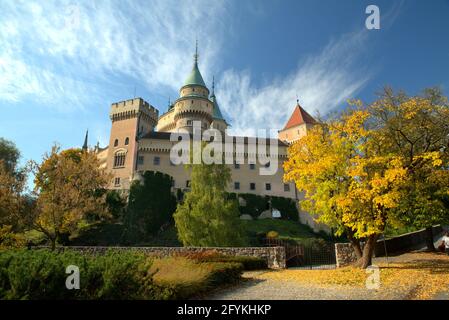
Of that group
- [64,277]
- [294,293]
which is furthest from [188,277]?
[64,277]

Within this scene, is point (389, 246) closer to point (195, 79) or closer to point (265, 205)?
point (265, 205)

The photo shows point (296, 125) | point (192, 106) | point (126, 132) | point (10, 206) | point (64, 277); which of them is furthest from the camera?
point (296, 125)

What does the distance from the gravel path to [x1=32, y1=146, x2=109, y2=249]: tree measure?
16.0m

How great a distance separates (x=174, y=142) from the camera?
49.8 meters

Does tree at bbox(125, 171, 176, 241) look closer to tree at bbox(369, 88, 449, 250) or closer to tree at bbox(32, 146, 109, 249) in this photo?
tree at bbox(32, 146, 109, 249)

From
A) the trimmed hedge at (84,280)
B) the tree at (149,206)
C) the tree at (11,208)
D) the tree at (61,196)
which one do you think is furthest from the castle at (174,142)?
the trimmed hedge at (84,280)

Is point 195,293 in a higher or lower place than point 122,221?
lower

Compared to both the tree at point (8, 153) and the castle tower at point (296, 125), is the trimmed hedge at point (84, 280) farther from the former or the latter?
the castle tower at point (296, 125)

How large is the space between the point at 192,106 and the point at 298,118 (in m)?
20.3

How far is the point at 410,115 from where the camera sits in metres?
13.1

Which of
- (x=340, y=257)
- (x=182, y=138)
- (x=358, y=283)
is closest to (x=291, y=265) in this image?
(x=340, y=257)

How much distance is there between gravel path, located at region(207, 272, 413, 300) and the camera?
9.20m
